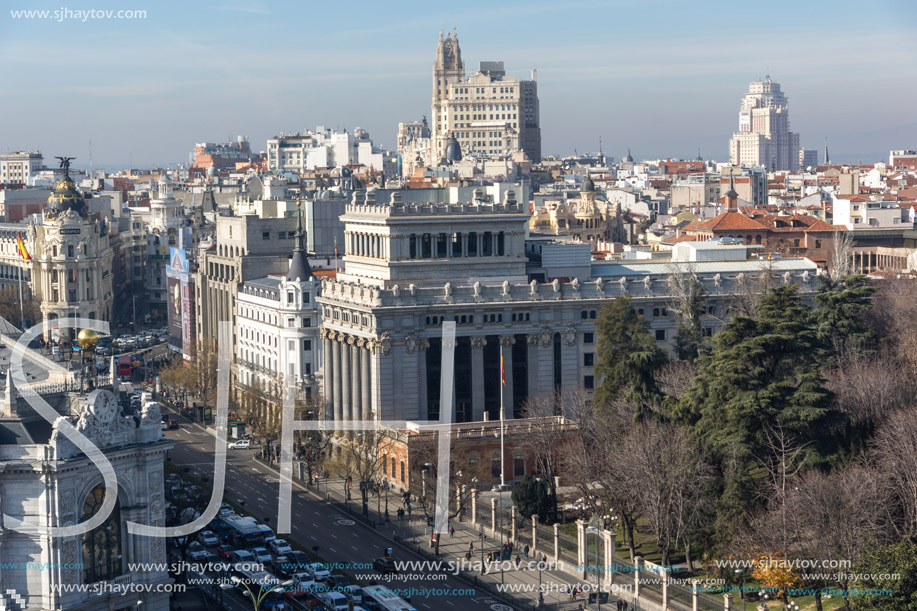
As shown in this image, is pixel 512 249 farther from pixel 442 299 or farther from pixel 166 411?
pixel 166 411

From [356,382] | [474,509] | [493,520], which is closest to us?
[493,520]

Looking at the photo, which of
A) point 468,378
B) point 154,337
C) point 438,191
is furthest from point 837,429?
point 154,337

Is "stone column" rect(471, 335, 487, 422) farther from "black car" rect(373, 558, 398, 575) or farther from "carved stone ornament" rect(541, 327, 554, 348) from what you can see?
"black car" rect(373, 558, 398, 575)

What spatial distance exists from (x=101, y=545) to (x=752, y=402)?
35.6 metres

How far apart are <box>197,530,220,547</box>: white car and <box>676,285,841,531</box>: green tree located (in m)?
27.4

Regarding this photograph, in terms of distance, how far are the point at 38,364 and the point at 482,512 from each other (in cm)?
2944

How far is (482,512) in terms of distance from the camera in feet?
330

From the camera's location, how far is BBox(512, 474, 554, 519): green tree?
9463 cm

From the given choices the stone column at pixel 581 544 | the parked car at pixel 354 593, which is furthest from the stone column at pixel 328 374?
the parked car at pixel 354 593

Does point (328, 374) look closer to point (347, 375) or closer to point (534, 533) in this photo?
point (347, 375)

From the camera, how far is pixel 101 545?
7225 cm

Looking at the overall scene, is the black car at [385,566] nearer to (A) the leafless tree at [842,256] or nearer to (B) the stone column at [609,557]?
(B) the stone column at [609,557]

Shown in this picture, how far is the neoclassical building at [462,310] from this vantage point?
367ft

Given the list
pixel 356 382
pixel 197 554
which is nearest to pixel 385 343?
pixel 356 382
